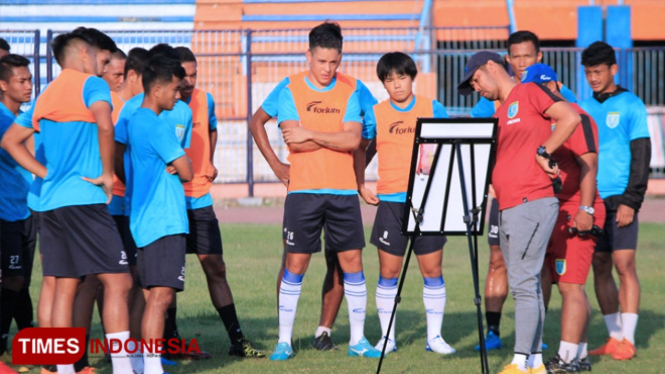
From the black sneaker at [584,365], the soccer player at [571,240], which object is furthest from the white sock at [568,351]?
the black sneaker at [584,365]

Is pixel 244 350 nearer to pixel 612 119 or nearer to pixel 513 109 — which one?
pixel 513 109

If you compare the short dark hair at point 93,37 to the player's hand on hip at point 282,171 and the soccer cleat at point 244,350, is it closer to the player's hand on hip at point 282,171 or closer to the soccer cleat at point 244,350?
the player's hand on hip at point 282,171

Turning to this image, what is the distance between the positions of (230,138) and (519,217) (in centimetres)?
1319

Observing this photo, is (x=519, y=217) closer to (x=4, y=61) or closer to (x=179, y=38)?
(x=4, y=61)

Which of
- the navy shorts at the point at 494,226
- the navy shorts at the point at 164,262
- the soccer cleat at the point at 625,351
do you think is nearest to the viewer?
the navy shorts at the point at 164,262

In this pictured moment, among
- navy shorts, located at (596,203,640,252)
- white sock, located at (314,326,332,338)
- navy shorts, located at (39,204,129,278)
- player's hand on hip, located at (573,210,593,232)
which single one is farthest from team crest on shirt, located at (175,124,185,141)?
navy shorts, located at (596,203,640,252)

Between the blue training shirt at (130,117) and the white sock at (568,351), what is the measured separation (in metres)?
3.03

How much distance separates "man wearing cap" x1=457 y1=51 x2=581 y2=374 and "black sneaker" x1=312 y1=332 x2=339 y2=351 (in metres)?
1.61

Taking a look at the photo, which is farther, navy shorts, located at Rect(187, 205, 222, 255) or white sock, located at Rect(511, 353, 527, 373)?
navy shorts, located at Rect(187, 205, 222, 255)

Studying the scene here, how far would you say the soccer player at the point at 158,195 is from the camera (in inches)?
234

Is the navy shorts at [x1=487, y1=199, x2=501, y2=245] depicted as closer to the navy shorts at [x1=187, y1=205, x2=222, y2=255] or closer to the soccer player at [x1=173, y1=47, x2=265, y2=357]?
the soccer player at [x1=173, y1=47, x2=265, y2=357]

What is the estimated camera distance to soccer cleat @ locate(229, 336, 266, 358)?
22.6 ft

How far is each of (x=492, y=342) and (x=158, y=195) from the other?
300 centimetres

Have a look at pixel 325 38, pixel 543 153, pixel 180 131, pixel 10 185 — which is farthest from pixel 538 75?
pixel 10 185
